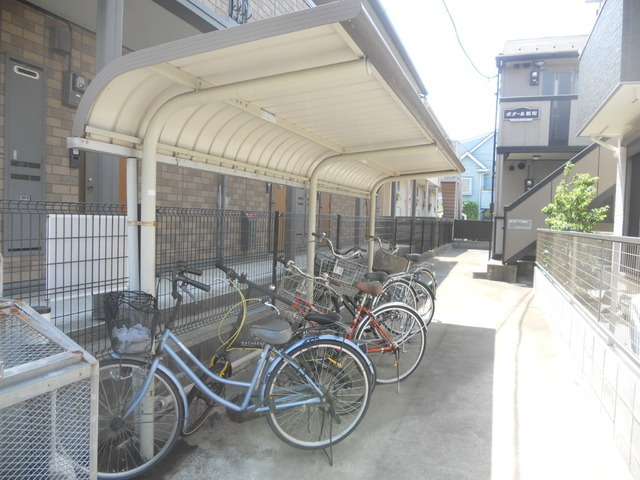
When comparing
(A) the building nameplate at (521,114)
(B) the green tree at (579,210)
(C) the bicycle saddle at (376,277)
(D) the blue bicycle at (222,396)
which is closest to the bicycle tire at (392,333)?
(C) the bicycle saddle at (376,277)

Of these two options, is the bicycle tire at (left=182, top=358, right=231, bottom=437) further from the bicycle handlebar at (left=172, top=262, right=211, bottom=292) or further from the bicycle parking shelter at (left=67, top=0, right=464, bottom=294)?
the bicycle parking shelter at (left=67, top=0, right=464, bottom=294)

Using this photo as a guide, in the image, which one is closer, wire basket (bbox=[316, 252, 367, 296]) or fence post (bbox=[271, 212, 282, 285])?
wire basket (bbox=[316, 252, 367, 296])

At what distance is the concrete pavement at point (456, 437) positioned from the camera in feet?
8.24

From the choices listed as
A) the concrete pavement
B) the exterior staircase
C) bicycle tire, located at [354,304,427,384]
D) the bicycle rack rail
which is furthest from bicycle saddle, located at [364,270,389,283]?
the exterior staircase

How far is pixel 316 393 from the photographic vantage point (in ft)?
8.84

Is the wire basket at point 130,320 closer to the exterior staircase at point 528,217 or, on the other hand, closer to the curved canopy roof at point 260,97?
the curved canopy roof at point 260,97

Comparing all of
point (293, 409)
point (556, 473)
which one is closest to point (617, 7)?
point (556, 473)

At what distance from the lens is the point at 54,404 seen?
61.2 inches

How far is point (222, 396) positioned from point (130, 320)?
81cm

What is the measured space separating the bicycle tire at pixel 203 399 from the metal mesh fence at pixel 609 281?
8.79 ft

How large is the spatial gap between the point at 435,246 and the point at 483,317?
9246mm

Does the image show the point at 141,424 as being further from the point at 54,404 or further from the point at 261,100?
the point at 261,100

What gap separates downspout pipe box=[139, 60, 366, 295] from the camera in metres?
2.29

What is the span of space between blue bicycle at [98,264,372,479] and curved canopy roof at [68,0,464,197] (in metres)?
1.02
